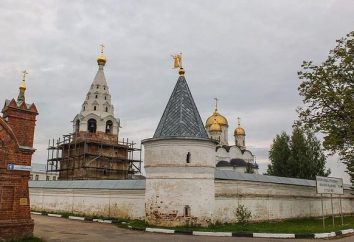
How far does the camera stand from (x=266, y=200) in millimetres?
21609

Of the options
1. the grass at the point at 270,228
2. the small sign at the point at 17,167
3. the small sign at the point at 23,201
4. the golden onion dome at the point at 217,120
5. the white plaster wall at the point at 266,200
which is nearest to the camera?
the small sign at the point at 17,167

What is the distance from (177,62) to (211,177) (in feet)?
20.8

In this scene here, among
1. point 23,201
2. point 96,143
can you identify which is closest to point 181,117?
point 23,201

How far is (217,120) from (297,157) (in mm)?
14225

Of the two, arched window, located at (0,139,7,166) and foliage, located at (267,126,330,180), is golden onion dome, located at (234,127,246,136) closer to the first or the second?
foliage, located at (267,126,330,180)

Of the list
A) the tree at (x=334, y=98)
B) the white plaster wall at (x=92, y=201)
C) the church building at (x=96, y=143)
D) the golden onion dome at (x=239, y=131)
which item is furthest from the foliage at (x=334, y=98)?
the golden onion dome at (x=239, y=131)

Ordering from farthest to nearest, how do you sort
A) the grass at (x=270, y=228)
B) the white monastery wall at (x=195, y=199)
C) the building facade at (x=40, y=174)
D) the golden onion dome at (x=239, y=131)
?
the building facade at (x=40, y=174) → the golden onion dome at (x=239, y=131) → the white monastery wall at (x=195, y=199) → the grass at (x=270, y=228)

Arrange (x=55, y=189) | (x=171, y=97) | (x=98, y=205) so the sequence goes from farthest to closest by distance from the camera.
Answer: (x=55, y=189) < (x=98, y=205) < (x=171, y=97)

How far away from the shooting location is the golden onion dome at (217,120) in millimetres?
47191

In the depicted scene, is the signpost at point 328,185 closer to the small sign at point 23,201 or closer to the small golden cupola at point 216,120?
the small sign at point 23,201

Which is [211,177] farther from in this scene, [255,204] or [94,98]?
[94,98]

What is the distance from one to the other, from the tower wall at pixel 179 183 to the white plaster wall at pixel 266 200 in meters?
1.76

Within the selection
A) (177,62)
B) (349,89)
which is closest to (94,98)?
(177,62)

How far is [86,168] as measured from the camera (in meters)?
34.2
